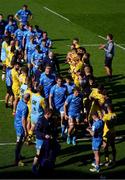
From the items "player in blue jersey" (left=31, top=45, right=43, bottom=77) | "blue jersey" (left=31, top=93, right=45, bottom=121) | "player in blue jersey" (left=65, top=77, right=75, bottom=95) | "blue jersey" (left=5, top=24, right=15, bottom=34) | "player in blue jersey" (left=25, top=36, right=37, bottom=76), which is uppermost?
"blue jersey" (left=5, top=24, right=15, bottom=34)

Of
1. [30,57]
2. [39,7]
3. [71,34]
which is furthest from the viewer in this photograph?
[39,7]

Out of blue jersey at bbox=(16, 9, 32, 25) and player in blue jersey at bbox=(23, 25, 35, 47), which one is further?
blue jersey at bbox=(16, 9, 32, 25)

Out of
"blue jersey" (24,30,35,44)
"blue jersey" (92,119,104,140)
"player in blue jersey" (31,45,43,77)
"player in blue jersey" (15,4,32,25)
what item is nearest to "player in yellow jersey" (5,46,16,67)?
"player in blue jersey" (31,45,43,77)

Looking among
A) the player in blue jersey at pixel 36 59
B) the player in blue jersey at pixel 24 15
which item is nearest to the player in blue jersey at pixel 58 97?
the player in blue jersey at pixel 36 59

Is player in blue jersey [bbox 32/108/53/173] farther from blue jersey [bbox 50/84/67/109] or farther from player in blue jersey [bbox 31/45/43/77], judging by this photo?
player in blue jersey [bbox 31/45/43/77]

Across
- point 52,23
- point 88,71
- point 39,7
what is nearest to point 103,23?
point 52,23

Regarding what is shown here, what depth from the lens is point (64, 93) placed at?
18.7 m

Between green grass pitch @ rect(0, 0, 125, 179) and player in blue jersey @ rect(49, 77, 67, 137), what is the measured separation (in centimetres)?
134

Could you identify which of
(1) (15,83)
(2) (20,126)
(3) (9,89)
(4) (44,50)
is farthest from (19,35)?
(2) (20,126)

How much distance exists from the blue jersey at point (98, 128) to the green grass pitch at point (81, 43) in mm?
990

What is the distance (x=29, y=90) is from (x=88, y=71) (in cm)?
311

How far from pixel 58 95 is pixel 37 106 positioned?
175cm

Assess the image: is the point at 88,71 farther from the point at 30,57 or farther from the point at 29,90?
the point at 30,57

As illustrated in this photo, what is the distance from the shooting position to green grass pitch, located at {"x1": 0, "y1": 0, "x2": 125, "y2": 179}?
1625 centimetres
